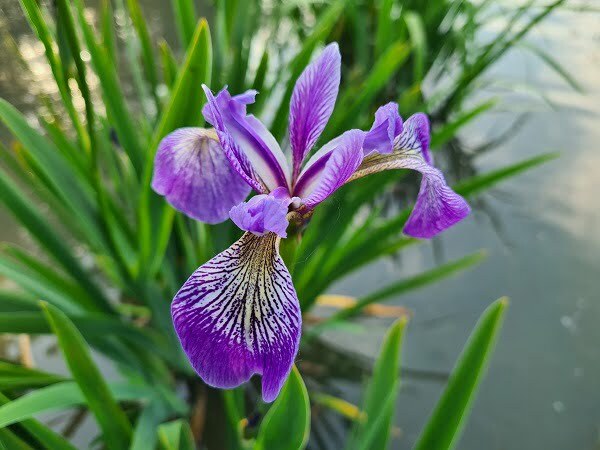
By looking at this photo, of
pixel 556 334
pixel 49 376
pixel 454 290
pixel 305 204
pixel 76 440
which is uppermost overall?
pixel 305 204

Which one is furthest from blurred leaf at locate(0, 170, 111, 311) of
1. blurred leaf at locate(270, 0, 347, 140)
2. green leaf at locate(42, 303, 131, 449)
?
blurred leaf at locate(270, 0, 347, 140)

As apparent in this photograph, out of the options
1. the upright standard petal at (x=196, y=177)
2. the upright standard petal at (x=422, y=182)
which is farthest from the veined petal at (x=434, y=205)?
the upright standard petal at (x=196, y=177)

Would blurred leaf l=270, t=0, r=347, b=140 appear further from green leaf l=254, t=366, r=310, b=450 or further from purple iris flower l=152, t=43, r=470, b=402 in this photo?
green leaf l=254, t=366, r=310, b=450

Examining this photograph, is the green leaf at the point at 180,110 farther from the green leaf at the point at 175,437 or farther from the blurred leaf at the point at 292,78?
the green leaf at the point at 175,437

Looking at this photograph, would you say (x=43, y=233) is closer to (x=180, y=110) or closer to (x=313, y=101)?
(x=180, y=110)

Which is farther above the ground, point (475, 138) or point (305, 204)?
point (305, 204)

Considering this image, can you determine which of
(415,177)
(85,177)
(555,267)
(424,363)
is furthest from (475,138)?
(85,177)

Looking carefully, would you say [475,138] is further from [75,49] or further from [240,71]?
[75,49]
